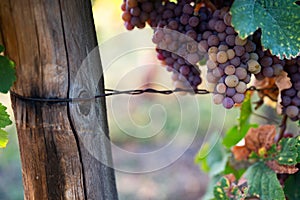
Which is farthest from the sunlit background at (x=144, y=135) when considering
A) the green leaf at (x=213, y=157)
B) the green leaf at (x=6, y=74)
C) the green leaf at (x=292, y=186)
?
the green leaf at (x=6, y=74)

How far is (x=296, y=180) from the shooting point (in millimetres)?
1156

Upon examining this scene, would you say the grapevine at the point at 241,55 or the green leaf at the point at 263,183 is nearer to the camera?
the grapevine at the point at 241,55

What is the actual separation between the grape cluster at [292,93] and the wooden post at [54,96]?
36cm

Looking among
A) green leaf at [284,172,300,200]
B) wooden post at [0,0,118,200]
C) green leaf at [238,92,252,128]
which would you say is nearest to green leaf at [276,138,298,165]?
green leaf at [284,172,300,200]

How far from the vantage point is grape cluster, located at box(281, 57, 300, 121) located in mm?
966

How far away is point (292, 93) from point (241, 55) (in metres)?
0.18

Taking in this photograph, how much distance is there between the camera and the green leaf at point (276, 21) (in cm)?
77

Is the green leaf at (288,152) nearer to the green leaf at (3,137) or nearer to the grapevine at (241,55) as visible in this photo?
the grapevine at (241,55)

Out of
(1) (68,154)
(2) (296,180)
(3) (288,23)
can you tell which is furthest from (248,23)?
(2) (296,180)

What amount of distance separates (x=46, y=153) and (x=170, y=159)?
383cm

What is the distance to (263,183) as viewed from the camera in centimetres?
105

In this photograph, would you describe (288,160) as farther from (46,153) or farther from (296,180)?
(46,153)

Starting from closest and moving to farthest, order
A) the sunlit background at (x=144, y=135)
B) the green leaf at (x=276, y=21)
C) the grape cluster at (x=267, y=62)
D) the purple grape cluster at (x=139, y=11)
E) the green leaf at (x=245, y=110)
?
the green leaf at (x=276, y=21), the grape cluster at (x=267, y=62), the purple grape cluster at (x=139, y=11), the green leaf at (x=245, y=110), the sunlit background at (x=144, y=135)

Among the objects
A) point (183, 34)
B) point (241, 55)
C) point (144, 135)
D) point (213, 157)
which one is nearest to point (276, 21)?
point (241, 55)
